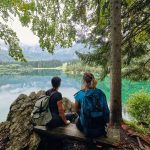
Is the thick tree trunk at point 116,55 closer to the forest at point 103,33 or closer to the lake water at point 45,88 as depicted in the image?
the forest at point 103,33

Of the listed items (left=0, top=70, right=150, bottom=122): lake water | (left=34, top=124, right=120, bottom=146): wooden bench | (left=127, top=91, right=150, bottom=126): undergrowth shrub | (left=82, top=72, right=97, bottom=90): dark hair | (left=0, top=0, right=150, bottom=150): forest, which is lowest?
(left=0, top=70, right=150, bottom=122): lake water

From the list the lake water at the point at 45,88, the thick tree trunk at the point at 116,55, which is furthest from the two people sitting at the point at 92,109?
the lake water at the point at 45,88

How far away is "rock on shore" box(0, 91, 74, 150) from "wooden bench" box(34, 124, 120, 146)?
313 millimetres

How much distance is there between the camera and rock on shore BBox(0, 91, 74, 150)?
624 centimetres

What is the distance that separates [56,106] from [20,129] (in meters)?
1.39

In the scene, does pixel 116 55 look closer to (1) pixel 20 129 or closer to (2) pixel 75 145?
(2) pixel 75 145

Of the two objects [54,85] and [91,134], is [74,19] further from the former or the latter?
[91,134]

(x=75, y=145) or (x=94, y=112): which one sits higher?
(x=94, y=112)

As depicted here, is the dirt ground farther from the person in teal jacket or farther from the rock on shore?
the person in teal jacket

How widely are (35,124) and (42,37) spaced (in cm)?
312

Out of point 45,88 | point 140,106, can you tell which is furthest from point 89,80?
point 45,88

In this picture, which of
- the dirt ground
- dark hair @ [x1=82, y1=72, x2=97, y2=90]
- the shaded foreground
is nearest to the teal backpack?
dark hair @ [x1=82, y1=72, x2=97, y2=90]

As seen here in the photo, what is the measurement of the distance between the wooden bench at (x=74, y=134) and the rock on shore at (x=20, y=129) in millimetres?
313

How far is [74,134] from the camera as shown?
5660 millimetres
